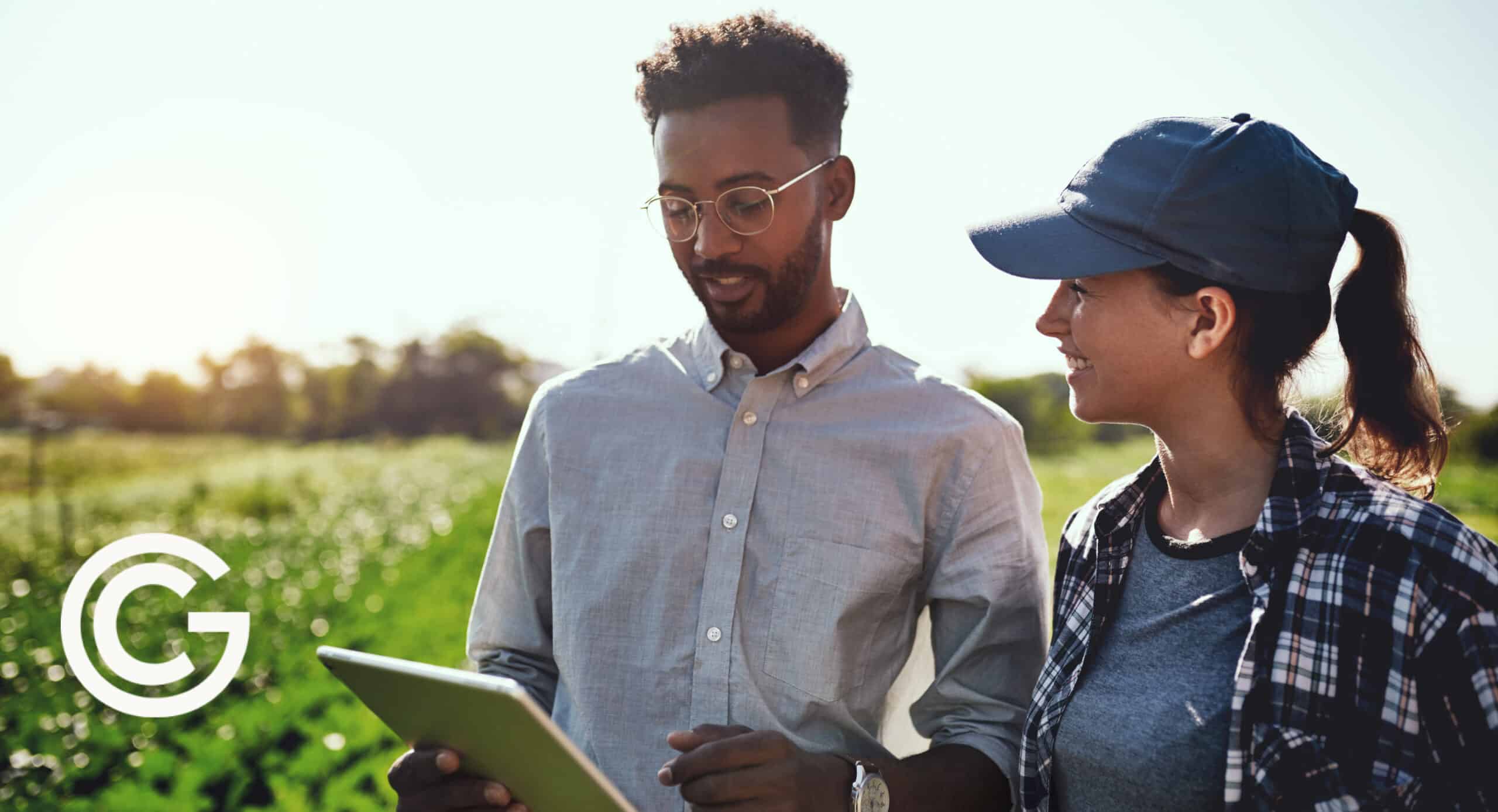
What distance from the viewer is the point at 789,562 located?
83.9 inches

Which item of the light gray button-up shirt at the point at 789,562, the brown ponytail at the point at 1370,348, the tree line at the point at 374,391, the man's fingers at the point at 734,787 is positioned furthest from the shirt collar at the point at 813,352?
the tree line at the point at 374,391

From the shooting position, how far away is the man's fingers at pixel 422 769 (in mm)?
1745

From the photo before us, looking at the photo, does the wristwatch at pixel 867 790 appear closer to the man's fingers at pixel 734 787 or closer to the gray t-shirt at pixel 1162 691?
the man's fingers at pixel 734 787

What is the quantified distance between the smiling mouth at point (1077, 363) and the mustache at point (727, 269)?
63cm

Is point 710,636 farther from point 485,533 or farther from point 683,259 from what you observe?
point 485,533

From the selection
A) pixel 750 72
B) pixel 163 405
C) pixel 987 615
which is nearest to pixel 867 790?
pixel 987 615

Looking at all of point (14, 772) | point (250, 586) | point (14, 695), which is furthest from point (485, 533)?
point (14, 772)

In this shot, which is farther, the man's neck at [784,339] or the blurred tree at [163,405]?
the blurred tree at [163,405]

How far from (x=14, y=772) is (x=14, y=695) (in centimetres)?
141

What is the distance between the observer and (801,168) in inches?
89.4

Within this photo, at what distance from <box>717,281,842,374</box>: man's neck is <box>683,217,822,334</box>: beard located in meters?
0.05

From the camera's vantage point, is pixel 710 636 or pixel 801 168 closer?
pixel 710 636

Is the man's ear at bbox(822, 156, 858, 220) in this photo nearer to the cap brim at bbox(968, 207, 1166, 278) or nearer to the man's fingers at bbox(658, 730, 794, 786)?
the cap brim at bbox(968, 207, 1166, 278)

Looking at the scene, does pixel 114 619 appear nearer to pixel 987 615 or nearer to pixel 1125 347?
pixel 987 615
